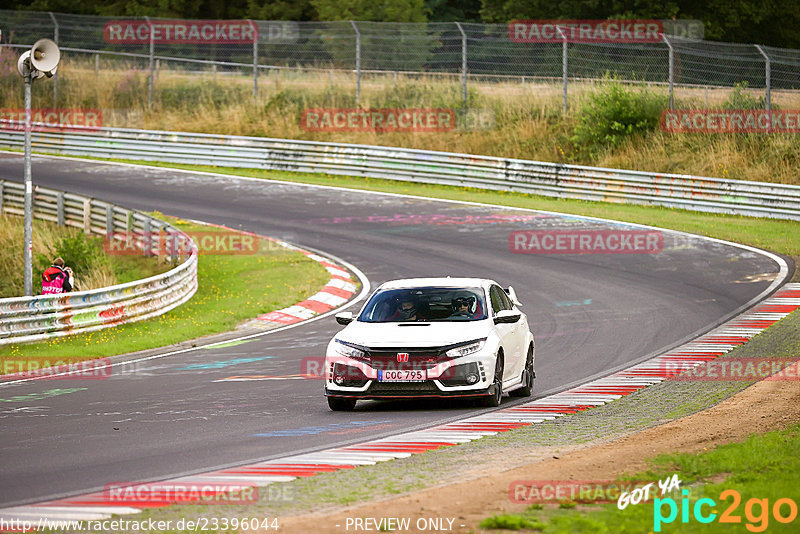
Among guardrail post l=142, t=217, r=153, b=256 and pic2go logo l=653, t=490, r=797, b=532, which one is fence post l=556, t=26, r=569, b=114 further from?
pic2go logo l=653, t=490, r=797, b=532

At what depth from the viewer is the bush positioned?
36.4 meters

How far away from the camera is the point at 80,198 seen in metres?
30.7

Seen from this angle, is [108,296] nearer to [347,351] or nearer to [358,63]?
[347,351]

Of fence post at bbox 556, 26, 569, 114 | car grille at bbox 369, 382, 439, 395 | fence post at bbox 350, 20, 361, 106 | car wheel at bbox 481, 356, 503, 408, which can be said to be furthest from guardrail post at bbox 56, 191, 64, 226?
car wheel at bbox 481, 356, 503, 408

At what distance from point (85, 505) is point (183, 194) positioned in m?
27.9

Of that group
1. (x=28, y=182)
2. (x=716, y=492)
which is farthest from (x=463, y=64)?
(x=716, y=492)

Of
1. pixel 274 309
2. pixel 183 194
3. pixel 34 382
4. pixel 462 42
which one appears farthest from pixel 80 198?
pixel 34 382

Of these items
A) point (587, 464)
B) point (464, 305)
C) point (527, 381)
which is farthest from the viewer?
point (527, 381)

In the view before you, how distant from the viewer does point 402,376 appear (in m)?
12.2

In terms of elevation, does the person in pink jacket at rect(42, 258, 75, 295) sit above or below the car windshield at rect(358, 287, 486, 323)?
below

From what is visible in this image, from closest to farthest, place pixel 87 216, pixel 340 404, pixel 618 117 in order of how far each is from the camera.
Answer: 1. pixel 340 404
2. pixel 87 216
3. pixel 618 117

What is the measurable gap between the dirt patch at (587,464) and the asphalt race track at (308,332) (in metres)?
2.25

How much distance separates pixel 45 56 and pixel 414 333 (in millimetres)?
9602
